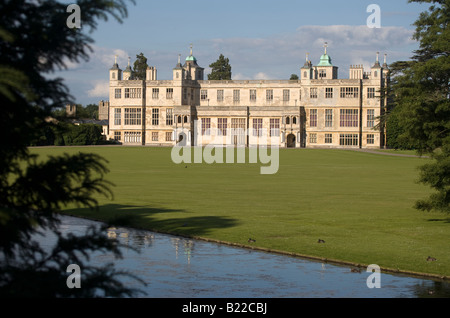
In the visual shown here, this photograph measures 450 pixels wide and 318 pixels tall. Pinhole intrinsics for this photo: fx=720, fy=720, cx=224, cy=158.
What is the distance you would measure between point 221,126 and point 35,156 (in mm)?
83861

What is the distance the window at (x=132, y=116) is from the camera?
9500 centimetres

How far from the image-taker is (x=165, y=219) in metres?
20.9

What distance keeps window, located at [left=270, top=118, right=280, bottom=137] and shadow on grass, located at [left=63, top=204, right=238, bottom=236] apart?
67.3 m

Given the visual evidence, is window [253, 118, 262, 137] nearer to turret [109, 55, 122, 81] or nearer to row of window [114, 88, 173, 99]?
row of window [114, 88, 173, 99]

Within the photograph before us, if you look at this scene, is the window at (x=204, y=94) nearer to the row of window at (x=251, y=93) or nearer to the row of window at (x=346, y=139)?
the row of window at (x=251, y=93)

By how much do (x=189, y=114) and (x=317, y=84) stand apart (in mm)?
16543

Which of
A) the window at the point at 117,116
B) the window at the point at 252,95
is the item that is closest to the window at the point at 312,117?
the window at the point at 252,95

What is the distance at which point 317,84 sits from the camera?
90.2 metres

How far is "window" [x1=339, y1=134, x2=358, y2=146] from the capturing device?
3497 inches

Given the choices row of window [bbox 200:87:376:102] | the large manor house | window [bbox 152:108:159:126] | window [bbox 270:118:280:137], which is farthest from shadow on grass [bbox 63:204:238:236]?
window [bbox 152:108:159:126]

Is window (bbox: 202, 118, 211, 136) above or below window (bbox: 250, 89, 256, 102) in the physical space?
below

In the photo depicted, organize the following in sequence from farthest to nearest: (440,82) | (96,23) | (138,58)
Answer: (138,58)
(440,82)
(96,23)
